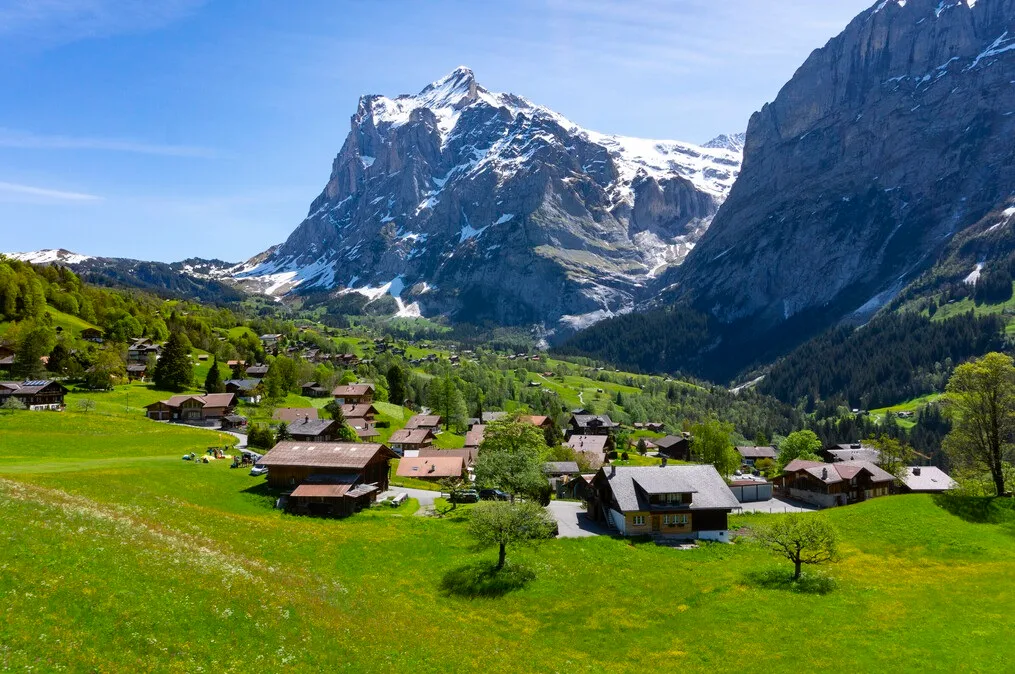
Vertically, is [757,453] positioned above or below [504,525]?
below

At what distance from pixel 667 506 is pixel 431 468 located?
40081mm

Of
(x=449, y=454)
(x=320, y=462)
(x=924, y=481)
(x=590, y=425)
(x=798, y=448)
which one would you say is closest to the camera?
(x=320, y=462)

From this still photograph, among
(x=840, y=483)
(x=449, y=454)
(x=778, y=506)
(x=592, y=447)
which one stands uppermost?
(x=840, y=483)

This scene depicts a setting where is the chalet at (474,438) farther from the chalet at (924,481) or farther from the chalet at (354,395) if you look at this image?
the chalet at (924,481)

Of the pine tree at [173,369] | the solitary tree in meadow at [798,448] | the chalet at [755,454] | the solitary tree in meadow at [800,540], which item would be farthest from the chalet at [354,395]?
the solitary tree in meadow at [800,540]

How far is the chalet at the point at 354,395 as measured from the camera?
498 ft

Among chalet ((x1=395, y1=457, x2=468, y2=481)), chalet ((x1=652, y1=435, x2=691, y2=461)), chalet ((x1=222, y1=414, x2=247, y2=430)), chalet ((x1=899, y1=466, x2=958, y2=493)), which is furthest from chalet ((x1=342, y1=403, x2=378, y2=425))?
chalet ((x1=899, y1=466, x2=958, y2=493))

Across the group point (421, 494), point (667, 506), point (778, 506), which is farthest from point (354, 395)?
point (667, 506)

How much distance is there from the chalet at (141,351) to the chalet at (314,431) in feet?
255

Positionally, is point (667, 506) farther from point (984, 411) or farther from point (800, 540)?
point (984, 411)

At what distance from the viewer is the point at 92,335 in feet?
512

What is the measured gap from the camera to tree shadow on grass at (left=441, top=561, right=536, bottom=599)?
44.9 m

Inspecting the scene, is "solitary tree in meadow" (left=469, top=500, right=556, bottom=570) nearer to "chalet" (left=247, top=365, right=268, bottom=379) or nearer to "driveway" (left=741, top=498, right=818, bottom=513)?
"driveway" (left=741, top=498, right=818, bottom=513)

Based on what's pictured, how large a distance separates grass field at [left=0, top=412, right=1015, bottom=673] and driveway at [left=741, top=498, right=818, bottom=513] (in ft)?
58.8
